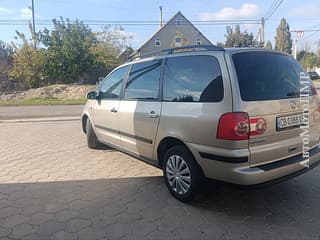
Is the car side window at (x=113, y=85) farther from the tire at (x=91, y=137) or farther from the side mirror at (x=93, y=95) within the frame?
the tire at (x=91, y=137)

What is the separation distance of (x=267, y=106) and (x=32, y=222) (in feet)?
8.63

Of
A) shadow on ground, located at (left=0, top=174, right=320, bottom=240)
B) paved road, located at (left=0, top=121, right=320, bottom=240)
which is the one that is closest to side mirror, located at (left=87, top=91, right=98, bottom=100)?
paved road, located at (left=0, top=121, right=320, bottom=240)

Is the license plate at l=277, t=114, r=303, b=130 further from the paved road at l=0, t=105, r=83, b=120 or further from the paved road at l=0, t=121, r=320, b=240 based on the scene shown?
the paved road at l=0, t=105, r=83, b=120

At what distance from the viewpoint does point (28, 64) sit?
22906 mm

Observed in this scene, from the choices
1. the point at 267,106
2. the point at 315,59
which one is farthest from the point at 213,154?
the point at 315,59

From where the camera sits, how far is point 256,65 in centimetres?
281

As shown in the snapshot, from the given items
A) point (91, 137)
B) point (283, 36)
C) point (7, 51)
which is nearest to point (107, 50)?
point (7, 51)

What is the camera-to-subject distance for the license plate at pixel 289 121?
2748 mm

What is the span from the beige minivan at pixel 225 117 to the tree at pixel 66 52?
21397 mm

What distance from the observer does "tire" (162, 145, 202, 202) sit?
2955 millimetres

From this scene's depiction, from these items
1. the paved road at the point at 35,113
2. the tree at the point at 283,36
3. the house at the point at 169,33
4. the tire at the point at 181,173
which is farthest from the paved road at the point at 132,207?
the tree at the point at 283,36

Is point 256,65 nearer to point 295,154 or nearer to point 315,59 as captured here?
point 295,154

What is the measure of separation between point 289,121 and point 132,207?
193 centimetres

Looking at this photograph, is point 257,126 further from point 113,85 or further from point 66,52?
point 66,52
